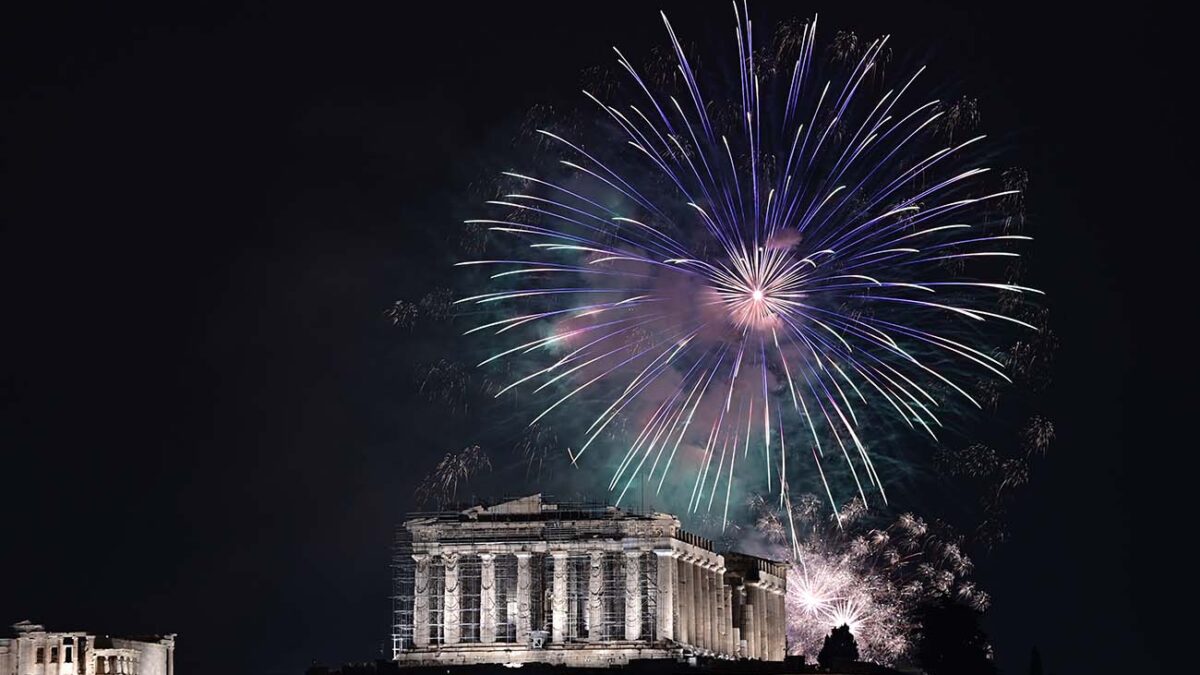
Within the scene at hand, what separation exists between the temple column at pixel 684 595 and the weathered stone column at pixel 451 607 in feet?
44.4

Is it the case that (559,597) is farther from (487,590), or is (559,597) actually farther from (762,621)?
(762,621)

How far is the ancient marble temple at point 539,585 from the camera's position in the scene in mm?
128375

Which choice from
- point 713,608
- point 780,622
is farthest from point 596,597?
point 780,622

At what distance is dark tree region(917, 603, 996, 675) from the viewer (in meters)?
127

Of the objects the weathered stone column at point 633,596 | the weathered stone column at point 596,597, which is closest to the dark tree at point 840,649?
the weathered stone column at point 633,596

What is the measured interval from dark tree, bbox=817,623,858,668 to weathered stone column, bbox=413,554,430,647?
80.4 ft

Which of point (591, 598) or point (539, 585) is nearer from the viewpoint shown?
point (591, 598)

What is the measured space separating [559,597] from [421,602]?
8642 mm

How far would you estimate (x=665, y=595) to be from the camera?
129 m

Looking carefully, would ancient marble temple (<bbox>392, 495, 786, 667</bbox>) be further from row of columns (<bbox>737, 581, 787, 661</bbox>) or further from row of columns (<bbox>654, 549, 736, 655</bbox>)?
row of columns (<bbox>737, 581, 787, 661</bbox>)

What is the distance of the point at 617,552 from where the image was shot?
129875mm

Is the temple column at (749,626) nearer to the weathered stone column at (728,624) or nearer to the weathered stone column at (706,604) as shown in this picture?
the weathered stone column at (728,624)

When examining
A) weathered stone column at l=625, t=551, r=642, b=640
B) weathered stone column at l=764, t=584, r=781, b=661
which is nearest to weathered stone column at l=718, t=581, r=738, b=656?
weathered stone column at l=764, t=584, r=781, b=661

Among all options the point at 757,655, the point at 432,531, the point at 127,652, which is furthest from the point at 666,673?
the point at 127,652
